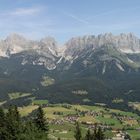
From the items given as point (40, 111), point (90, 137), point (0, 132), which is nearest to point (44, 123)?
point (40, 111)

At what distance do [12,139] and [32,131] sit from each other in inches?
311

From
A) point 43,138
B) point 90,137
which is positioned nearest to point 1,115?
point 43,138

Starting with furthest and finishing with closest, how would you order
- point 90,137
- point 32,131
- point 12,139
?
point 90,137 < point 32,131 < point 12,139

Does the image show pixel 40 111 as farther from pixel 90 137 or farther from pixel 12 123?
pixel 90 137

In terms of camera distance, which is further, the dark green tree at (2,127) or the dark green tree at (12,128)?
the dark green tree at (12,128)

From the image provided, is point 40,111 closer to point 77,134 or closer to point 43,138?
point 43,138

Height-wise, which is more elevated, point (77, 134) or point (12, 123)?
point (12, 123)

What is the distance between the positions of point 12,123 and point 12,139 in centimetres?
390

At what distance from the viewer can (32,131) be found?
326 feet

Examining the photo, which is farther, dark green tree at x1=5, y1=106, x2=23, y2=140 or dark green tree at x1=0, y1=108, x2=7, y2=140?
dark green tree at x1=5, y1=106, x2=23, y2=140

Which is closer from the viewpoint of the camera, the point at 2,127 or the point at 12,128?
the point at 12,128

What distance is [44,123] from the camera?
9719cm

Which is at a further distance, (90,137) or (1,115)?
(90,137)

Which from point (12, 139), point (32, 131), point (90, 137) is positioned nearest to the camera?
point (12, 139)
